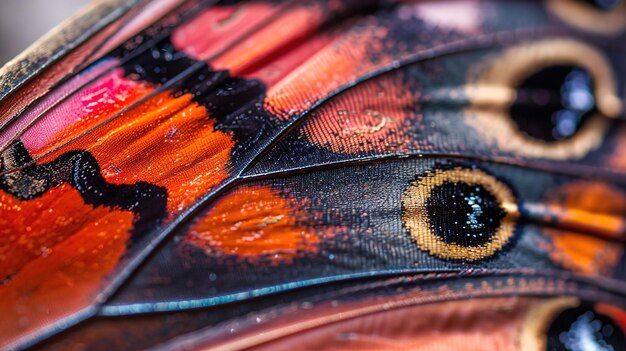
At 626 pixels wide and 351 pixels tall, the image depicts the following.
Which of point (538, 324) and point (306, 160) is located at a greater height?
point (306, 160)

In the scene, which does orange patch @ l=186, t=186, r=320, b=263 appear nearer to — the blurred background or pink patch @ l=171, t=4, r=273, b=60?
pink patch @ l=171, t=4, r=273, b=60

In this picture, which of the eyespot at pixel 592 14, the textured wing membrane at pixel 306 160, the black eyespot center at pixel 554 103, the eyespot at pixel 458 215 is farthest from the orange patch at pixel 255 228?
the eyespot at pixel 592 14

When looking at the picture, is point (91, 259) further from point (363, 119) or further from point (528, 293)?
point (528, 293)

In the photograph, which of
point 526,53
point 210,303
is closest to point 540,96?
point 526,53

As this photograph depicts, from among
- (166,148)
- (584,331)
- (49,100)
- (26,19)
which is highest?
(26,19)

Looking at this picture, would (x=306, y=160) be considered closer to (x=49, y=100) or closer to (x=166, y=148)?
(x=166, y=148)

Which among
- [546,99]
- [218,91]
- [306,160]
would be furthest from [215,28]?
[546,99]

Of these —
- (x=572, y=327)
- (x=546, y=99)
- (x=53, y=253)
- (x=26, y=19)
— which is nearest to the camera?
(x=53, y=253)

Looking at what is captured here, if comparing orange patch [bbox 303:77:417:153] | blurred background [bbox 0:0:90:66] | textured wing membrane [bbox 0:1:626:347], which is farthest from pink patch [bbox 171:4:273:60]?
blurred background [bbox 0:0:90:66]
